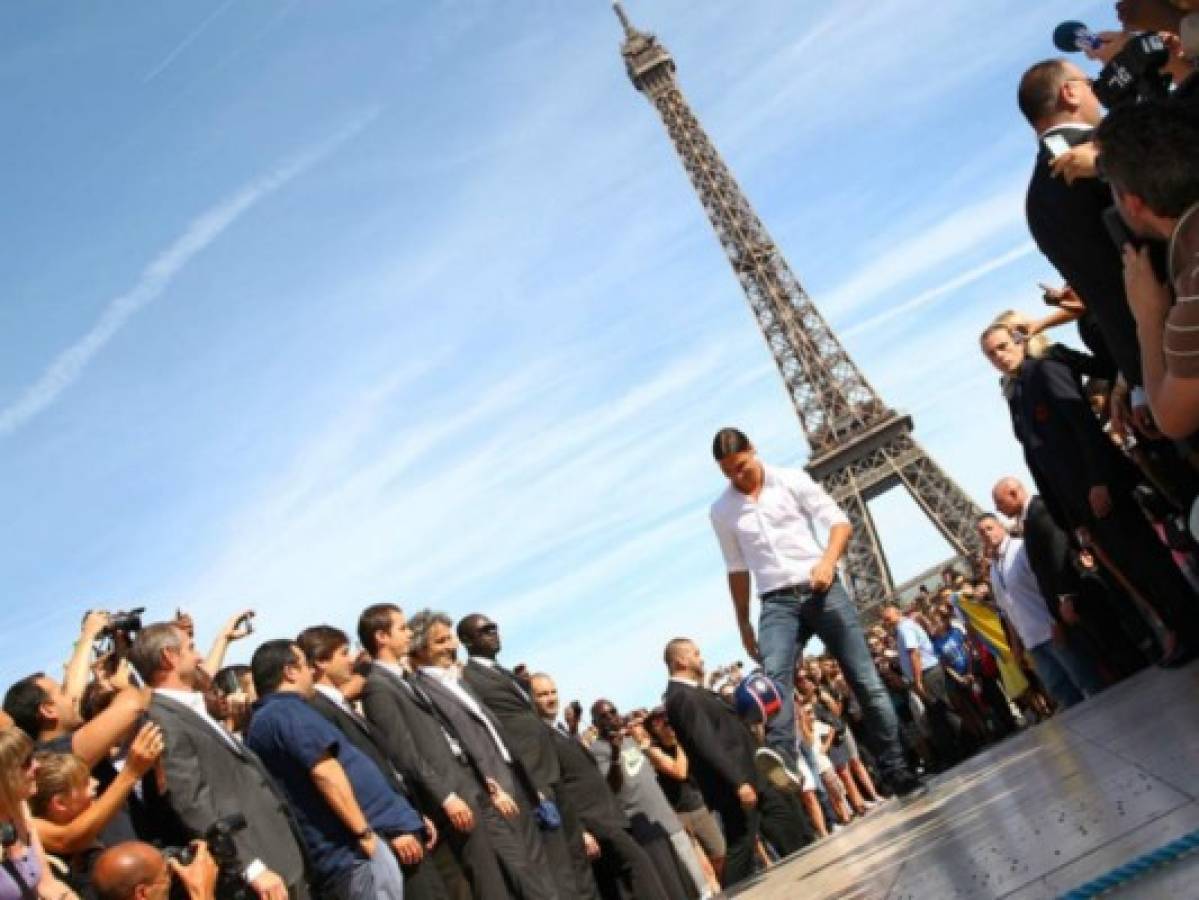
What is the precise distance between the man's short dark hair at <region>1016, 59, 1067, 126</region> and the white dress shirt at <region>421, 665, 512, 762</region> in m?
3.81

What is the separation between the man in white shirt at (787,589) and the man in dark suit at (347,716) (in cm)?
179

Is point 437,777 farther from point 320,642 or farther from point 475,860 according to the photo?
point 320,642

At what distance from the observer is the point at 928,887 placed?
10.1 ft

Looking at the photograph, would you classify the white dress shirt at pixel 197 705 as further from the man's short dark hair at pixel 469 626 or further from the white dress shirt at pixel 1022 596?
the white dress shirt at pixel 1022 596

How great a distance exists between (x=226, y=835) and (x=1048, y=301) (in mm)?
4411

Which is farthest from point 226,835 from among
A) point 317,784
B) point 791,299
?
point 791,299

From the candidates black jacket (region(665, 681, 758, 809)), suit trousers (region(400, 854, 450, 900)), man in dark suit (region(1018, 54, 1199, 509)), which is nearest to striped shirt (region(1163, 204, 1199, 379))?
man in dark suit (region(1018, 54, 1199, 509))

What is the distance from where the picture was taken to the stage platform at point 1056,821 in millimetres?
2447

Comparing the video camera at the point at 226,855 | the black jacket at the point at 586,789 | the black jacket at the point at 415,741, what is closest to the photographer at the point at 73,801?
the video camera at the point at 226,855

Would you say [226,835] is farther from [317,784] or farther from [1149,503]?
[1149,503]

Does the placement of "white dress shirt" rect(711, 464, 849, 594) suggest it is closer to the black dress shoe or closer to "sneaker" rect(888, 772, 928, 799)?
"sneaker" rect(888, 772, 928, 799)

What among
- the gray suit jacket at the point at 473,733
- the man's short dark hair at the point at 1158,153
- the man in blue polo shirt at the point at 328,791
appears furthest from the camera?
the gray suit jacket at the point at 473,733

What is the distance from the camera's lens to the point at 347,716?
20.1 feet

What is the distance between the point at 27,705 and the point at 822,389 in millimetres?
54696
